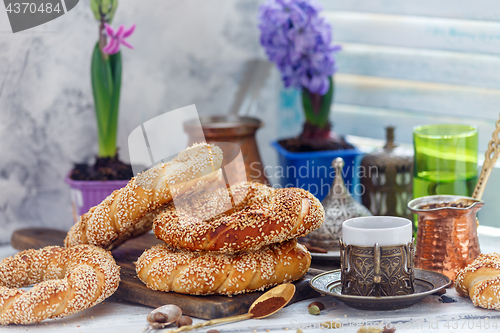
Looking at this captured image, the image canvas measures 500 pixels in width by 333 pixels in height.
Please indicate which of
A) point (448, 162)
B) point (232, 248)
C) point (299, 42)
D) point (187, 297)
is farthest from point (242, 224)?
point (299, 42)

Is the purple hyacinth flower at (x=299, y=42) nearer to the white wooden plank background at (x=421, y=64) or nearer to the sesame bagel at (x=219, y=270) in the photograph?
the white wooden plank background at (x=421, y=64)

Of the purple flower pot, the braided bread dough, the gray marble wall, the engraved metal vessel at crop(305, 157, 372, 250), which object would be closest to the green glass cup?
the engraved metal vessel at crop(305, 157, 372, 250)

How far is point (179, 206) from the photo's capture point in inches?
39.4

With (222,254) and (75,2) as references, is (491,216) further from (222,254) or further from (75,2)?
(75,2)

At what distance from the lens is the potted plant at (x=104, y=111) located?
1.31m

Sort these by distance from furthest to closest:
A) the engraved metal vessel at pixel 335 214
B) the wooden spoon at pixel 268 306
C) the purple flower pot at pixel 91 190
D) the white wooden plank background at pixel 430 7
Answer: the white wooden plank background at pixel 430 7
the purple flower pot at pixel 91 190
the engraved metal vessel at pixel 335 214
the wooden spoon at pixel 268 306

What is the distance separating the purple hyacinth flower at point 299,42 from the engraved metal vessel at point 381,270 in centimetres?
73

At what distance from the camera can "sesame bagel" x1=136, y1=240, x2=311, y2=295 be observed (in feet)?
2.96

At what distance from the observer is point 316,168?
1.49 meters

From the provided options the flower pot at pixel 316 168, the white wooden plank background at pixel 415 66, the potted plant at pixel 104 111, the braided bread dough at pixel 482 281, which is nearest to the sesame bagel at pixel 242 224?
the braided bread dough at pixel 482 281

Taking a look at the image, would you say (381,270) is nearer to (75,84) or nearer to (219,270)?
(219,270)

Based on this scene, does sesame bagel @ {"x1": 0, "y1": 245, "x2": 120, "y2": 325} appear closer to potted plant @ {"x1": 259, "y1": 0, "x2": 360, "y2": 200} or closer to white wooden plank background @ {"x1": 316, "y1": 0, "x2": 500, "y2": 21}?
potted plant @ {"x1": 259, "y1": 0, "x2": 360, "y2": 200}

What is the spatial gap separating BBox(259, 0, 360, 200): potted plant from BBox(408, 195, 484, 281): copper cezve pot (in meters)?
0.49

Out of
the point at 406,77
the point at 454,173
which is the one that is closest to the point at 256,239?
the point at 454,173
